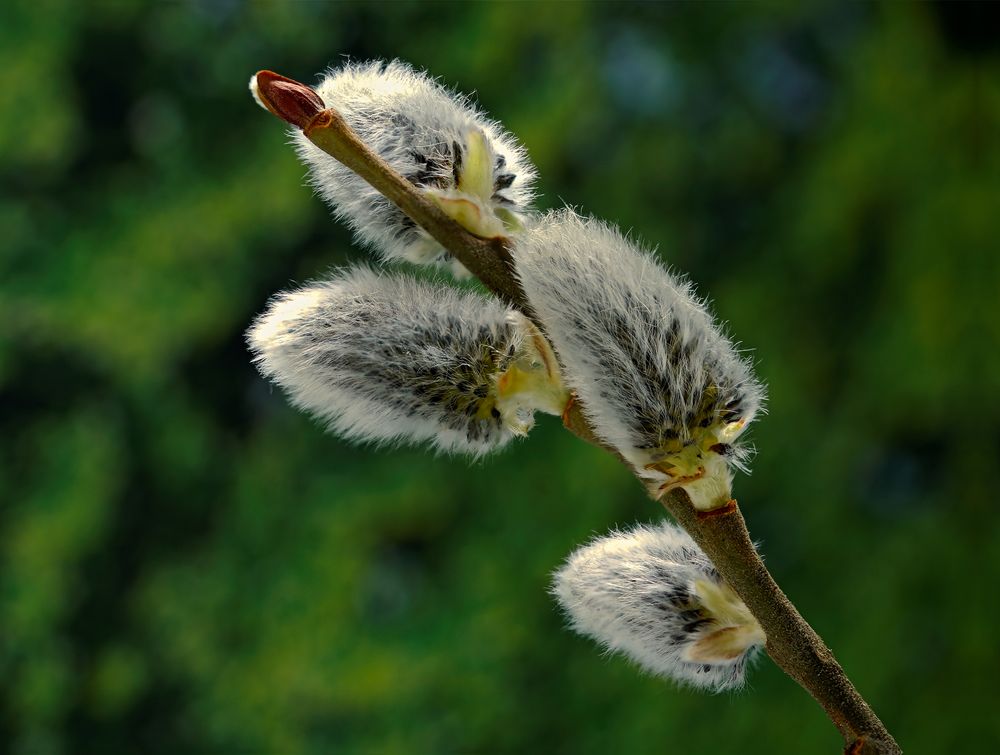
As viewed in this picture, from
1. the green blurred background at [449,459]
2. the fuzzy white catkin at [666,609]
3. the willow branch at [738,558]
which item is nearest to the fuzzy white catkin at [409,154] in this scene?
the willow branch at [738,558]

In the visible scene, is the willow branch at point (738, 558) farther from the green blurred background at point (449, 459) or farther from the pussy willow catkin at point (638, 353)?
the green blurred background at point (449, 459)

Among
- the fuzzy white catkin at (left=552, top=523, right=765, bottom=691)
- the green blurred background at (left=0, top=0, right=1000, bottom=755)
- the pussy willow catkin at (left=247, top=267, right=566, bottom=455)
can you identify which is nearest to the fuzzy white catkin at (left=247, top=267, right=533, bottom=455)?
the pussy willow catkin at (left=247, top=267, right=566, bottom=455)

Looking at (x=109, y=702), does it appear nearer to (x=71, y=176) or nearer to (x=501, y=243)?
(x=71, y=176)

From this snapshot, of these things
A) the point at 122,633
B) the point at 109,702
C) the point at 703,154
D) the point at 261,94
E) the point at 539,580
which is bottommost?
the point at 109,702

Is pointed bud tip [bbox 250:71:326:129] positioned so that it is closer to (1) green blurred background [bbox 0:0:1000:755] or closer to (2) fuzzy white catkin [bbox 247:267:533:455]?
(2) fuzzy white catkin [bbox 247:267:533:455]

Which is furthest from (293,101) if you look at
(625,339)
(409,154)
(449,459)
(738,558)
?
(449,459)

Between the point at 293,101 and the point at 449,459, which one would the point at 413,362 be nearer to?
the point at 293,101

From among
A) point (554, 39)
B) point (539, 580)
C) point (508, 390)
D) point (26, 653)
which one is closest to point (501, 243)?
point (508, 390)
